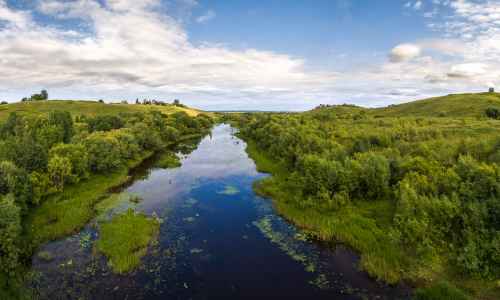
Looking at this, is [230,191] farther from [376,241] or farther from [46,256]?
[46,256]

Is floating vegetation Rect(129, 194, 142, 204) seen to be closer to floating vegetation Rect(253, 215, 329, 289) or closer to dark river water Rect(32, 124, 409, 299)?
dark river water Rect(32, 124, 409, 299)

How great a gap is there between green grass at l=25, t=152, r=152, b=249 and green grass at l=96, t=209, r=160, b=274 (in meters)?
3.41

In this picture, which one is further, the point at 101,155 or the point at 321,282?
the point at 101,155

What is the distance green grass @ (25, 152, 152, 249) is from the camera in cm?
2685

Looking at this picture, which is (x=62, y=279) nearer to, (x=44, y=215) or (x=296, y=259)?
(x=44, y=215)

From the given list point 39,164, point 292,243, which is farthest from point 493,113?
point 39,164

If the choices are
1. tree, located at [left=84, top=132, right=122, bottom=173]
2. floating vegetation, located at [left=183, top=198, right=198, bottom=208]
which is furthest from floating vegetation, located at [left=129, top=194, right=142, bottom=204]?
tree, located at [left=84, top=132, right=122, bottom=173]

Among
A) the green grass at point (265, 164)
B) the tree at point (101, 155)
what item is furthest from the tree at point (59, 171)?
the green grass at point (265, 164)

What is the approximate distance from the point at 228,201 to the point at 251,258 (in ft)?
45.9

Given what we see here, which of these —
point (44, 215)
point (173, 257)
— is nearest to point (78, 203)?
point (44, 215)

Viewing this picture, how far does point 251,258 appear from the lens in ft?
77.9

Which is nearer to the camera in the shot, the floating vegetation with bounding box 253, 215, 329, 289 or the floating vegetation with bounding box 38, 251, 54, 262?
the floating vegetation with bounding box 253, 215, 329, 289

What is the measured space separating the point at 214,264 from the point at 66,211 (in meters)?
20.0

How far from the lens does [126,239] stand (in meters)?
25.6
